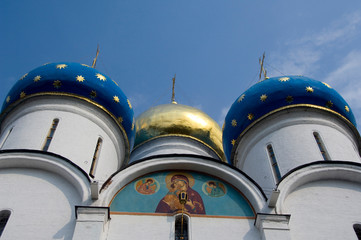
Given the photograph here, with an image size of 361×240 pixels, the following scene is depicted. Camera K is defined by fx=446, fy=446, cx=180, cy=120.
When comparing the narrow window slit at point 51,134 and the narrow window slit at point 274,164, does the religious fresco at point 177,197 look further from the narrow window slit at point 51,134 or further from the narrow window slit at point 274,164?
the narrow window slit at point 51,134

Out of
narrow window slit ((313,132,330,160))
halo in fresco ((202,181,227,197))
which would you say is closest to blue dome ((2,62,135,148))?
halo in fresco ((202,181,227,197))

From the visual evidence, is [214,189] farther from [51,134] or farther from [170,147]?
[170,147]

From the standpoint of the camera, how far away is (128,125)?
32.3 feet

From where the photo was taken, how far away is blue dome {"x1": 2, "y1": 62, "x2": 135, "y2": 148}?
916cm

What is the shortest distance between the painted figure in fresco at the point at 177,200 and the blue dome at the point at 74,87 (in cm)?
269

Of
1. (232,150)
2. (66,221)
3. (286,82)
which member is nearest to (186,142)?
(232,150)

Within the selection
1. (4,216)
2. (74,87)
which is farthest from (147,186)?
(74,87)

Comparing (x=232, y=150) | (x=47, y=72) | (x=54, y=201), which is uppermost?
(x=47, y=72)

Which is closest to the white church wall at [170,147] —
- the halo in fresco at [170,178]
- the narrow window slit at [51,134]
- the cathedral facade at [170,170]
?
the cathedral facade at [170,170]

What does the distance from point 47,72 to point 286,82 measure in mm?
5146

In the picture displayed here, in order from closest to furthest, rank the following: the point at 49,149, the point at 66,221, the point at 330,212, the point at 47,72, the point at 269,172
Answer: the point at 66,221 < the point at 330,212 < the point at 49,149 < the point at 269,172 < the point at 47,72

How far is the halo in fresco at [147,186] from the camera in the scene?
7056mm

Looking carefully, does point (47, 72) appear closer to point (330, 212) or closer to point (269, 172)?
point (269, 172)

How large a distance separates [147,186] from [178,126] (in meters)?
5.14
